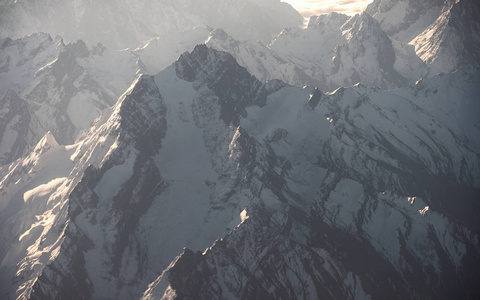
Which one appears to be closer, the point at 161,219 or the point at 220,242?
the point at 220,242

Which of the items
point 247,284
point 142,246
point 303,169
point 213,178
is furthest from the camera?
point 303,169

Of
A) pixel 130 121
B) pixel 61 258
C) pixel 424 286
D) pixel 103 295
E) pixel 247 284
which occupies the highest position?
pixel 130 121

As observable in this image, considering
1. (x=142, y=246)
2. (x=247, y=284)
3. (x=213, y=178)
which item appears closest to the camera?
(x=247, y=284)

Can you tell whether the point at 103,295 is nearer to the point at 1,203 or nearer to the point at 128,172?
the point at 128,172

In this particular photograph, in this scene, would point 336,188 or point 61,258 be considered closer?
point 61,258

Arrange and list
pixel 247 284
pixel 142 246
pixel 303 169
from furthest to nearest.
A: 1. pixel 303 169
2. pixel 142 246
3. pixel 247 284

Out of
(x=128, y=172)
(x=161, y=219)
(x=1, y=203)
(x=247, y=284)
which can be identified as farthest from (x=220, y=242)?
(x=1, y=203)

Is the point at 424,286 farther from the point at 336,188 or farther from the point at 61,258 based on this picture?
the point at 61,258

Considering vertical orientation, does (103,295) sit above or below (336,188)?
above

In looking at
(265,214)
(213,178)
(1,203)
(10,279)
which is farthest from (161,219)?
(1,203)
